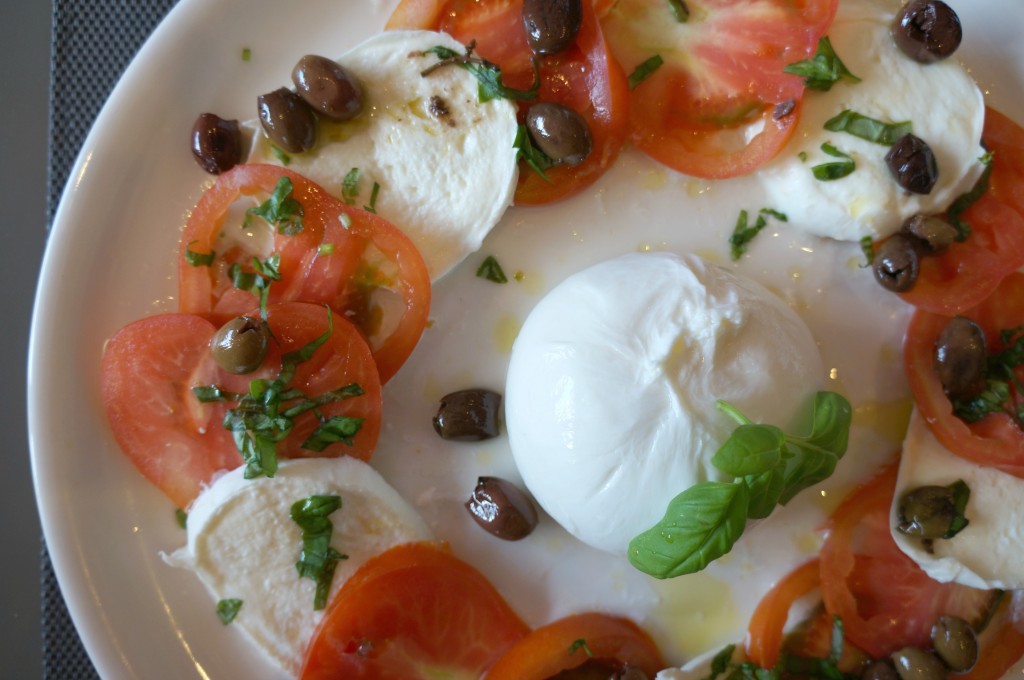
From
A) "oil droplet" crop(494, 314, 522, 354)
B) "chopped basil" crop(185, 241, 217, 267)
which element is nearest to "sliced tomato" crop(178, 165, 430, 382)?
"chopped basil" crop(185, 241, 217, 267)

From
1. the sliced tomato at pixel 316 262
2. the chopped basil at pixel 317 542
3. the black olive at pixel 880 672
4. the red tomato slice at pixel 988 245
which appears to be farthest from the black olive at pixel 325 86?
the black olive at pixel 880 672

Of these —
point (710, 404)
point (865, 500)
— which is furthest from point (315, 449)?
point (865, 500)

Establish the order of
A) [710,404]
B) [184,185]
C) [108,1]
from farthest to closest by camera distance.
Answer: [108,1] < [184,185] < [710,404]

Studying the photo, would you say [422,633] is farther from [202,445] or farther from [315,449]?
[202,445]

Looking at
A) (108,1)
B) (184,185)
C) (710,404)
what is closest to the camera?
(710,404)

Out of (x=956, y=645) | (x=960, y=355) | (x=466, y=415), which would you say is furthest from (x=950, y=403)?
(x=466, y=415)

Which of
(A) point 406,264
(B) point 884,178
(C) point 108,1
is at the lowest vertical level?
(B) point 884,178
